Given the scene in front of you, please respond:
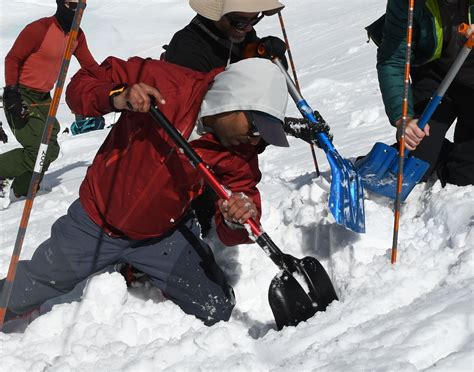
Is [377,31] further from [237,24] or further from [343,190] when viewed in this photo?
[343,190]

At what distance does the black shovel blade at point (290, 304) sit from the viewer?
3.14 metres

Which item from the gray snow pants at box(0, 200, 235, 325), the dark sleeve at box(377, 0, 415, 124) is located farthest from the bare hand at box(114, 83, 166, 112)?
the dark sleeve at box(377, 0, 415, 124)

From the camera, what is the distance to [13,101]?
19.4 ft

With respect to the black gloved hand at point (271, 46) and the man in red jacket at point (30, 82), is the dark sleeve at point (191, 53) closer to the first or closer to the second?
the black gloved hand at point (271, 46)

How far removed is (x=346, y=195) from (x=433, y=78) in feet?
3.11

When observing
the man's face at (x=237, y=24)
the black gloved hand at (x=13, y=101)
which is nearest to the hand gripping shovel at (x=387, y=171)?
the man's face at (x=237, y=24)

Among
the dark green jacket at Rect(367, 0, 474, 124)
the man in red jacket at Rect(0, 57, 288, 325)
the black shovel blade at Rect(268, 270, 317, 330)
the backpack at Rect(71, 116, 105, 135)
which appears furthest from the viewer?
the backpack at Rect(71, 116, 105, 135)

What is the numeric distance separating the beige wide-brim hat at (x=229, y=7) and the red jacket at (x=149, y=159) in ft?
2.12

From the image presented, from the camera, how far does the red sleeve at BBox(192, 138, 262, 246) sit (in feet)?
10.3

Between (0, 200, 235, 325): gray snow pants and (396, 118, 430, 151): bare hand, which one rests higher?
(396, 118, 430, 151): bare hand

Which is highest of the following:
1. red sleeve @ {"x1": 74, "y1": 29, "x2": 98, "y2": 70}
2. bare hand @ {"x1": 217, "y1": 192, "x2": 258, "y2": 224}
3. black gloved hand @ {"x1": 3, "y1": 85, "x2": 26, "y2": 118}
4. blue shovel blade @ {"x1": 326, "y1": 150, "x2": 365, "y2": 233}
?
bare hand @ {"x1": 217, "y1": 192, "x2": 258, "y2": 224}

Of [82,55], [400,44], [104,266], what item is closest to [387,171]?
[400,44]

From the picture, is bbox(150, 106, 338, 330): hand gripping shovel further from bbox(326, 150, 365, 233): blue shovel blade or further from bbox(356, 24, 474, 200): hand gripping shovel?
bbox(356, 24, 474, 200): hand gripping shovel

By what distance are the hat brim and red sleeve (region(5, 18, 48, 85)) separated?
12.6 ft
